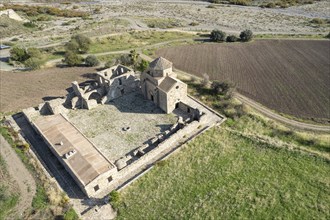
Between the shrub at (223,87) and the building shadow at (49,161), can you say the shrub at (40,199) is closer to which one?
the building shadow at (49,161)

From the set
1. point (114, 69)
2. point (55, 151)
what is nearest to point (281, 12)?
point (114, 69)

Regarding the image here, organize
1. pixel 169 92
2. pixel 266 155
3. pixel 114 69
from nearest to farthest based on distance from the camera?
pixel 266 155 → pixel 169 92 → pixel 114 69

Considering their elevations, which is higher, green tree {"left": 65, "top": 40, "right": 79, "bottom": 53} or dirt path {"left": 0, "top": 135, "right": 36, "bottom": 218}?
green tree {"left": 65, "top": 40, "right": 79, "bottom": 53}

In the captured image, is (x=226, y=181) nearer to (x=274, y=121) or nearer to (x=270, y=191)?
(x=270, y=191)

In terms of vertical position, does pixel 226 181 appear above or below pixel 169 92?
below

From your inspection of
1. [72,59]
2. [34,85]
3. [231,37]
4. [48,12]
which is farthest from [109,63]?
[48,12]

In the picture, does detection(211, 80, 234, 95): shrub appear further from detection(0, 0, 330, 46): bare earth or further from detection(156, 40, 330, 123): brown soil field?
detection(0, 0, 330, 46): bare earth

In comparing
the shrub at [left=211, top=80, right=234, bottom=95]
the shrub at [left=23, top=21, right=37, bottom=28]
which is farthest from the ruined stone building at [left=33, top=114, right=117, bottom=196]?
the shrub at [left=23, top=21, right=37, bottom=28]

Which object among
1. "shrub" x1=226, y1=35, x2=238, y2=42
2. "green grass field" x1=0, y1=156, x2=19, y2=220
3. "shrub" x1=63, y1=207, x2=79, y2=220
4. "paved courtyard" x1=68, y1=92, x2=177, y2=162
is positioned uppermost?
"shrub" x1=226, y1=35, x2=238, y2=42
